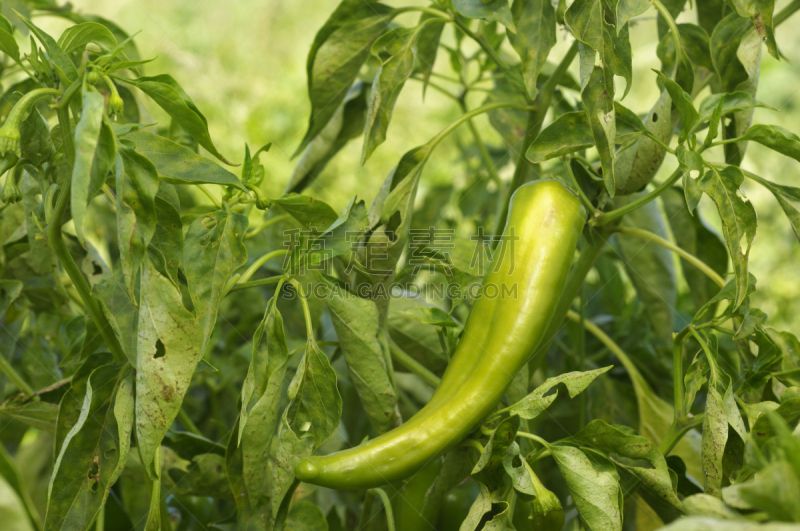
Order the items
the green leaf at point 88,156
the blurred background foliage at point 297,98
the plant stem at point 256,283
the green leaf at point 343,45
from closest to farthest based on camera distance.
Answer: the green leaf at point 88,156 → the plant stem at point 256,283 → the green leaf at point 343,45 → the blurred background foliage at point 297,98

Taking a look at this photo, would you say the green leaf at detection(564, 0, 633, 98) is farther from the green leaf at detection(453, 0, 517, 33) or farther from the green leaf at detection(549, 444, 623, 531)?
the green leaf at detection(549, 444, 623, 531)

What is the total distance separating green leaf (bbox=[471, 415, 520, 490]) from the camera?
0.31m

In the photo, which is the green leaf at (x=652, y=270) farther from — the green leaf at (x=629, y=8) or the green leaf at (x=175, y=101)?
the green leaf at (x=175, y=101)

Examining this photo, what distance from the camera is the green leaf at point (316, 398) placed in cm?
33

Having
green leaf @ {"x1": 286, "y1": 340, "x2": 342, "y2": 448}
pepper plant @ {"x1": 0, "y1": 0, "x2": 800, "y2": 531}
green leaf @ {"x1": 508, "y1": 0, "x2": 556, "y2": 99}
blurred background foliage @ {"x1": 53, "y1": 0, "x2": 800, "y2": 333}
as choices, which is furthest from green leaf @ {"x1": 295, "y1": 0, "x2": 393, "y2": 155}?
blurred background foliage @ {"x1": 53, "y1": 0, "x2": 800, "y2": 333}

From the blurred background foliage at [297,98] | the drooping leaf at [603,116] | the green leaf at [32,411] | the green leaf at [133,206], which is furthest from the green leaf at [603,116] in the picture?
the blurred background foliage at [297,98]

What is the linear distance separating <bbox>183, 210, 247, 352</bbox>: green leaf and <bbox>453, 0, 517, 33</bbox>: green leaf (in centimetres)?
18

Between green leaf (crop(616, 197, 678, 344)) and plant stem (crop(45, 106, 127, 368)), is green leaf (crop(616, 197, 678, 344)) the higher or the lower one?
the lower one

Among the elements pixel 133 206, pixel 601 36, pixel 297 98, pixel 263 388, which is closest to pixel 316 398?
pixel 263 388

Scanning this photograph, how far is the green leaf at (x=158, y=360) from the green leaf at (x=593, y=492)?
19 centimetres

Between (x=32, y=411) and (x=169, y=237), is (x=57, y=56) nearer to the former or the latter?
(x=169, y=237)

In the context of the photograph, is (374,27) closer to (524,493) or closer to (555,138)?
(555,138)

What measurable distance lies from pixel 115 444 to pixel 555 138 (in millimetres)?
289

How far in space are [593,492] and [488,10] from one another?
27 cm
